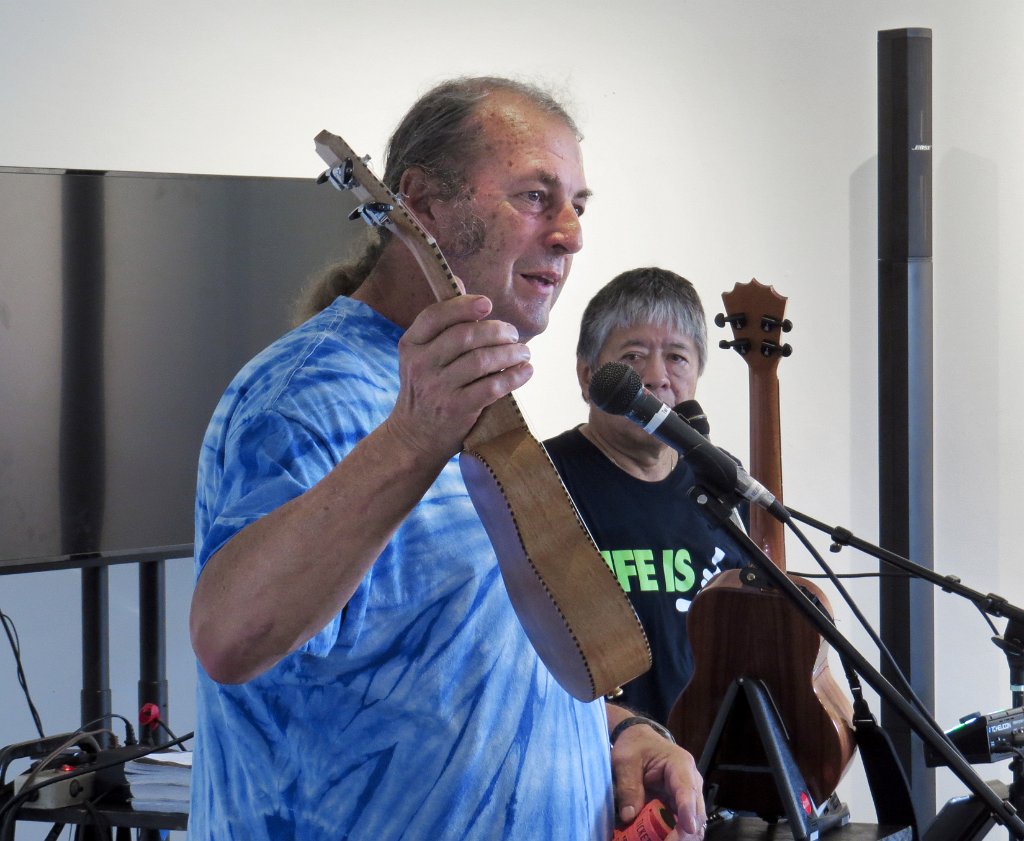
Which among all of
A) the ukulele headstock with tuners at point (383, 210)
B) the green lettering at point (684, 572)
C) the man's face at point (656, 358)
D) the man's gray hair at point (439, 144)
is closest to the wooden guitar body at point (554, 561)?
the ukulele headstock with tuners at point (383, 210)

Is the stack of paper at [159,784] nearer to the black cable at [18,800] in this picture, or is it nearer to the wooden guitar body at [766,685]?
the black cable at [18,800]

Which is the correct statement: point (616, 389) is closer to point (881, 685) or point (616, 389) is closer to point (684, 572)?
point (881, 685)

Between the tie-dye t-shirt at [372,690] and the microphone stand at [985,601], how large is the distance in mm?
405

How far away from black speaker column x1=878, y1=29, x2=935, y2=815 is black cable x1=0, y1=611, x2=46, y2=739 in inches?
81.9

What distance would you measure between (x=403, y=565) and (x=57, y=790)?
1.09 m

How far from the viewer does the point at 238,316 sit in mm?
2592

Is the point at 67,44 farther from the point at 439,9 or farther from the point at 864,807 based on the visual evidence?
the point at 864,807

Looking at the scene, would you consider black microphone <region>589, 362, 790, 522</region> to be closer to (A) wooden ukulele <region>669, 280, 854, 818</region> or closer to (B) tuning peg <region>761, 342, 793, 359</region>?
(A) wooden ukulele <region>669, 280, 854, 818</region>

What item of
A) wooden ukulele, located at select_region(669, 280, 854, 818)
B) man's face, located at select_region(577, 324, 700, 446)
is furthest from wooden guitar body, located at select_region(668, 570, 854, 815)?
man's face, located at select_region(577, 324, 700, 446)

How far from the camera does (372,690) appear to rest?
100 centimetres

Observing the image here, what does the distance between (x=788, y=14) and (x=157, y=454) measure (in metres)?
2.32

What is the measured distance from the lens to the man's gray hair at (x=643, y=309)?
7.83 ft

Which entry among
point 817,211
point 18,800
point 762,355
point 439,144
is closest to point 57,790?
point 18,800

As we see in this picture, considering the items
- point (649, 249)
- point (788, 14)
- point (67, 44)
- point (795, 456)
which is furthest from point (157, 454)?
point (788, 14)
